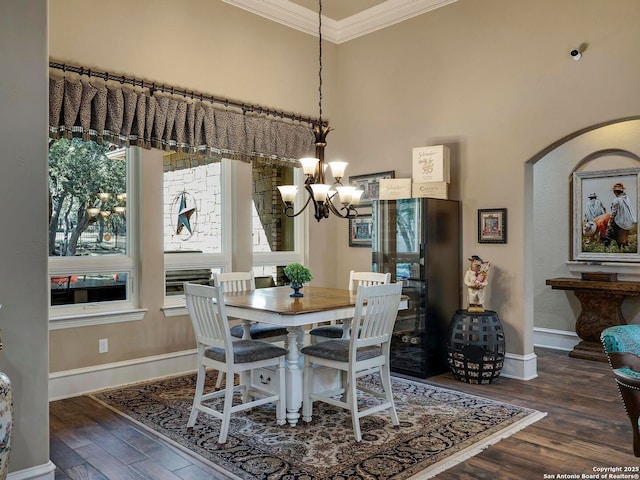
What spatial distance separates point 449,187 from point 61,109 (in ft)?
11.1

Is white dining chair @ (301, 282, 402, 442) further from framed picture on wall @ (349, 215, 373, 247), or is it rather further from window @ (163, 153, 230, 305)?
framed picture on wall @ (349, 215, 373, 247)

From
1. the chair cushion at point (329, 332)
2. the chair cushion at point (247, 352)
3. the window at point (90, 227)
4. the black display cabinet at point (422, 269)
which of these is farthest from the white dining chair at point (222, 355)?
the black display cabinet at point (422, 269)

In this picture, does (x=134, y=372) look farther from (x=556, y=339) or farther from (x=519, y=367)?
(x=556, y=339)

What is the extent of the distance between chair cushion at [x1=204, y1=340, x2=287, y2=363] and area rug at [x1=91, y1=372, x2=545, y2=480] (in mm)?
467

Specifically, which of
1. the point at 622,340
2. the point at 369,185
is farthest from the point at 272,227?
the point at 622,340

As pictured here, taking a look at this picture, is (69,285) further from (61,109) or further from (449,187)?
(449,187)

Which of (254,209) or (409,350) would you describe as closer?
(409,350)

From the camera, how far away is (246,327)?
13.6 ft

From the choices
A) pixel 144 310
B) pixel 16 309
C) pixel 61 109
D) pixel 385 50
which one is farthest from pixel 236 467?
pixel 385 50

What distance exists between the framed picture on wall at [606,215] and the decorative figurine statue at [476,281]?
187cm

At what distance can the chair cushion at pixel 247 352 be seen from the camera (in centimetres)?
331

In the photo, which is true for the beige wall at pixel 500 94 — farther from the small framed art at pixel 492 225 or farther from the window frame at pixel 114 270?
the window frame at pixel 114 270

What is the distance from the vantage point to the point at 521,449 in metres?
3.07

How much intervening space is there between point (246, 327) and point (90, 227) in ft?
5.02
